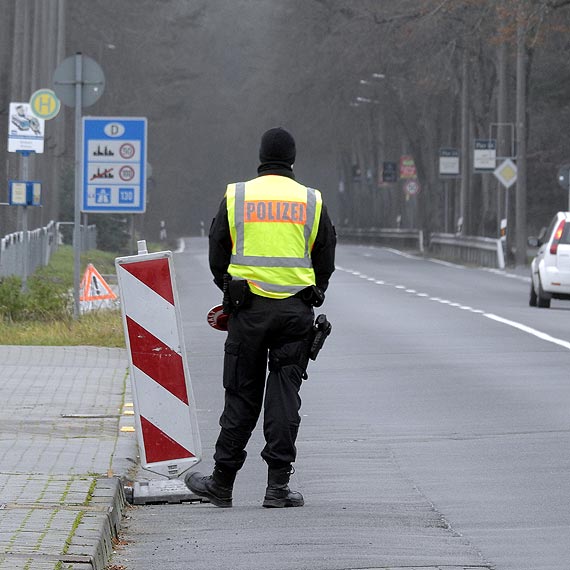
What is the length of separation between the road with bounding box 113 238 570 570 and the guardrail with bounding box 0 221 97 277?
9491 mm

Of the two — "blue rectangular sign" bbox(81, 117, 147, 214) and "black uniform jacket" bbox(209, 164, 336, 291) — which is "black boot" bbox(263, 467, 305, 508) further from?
"blue rectangular sign" bbox(81, 117, 147, 214)

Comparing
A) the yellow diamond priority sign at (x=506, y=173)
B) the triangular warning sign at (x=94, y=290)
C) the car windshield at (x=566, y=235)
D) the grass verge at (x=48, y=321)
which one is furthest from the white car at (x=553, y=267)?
the yellow diamond priority sign at (x=506, y=173)

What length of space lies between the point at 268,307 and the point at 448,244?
5495 cm

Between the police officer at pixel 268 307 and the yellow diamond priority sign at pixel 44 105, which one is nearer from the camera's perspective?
the police officer at pixel 268 307

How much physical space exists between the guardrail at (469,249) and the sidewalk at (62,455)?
35.0m

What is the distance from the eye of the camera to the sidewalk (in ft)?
24.0

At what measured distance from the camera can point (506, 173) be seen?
5216 centimetres

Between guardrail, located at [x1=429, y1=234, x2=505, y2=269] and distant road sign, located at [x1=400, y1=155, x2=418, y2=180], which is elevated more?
distant road sign, located at [x1=400, y1=155, x2=418, y2=180]

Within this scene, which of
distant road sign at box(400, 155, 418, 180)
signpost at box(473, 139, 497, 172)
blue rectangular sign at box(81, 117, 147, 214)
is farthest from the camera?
distant road sign at box(400, 155, 418, 180)

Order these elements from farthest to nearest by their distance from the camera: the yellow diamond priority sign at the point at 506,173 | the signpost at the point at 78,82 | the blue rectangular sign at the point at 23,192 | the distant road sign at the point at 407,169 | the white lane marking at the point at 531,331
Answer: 1. the distant road sign at the point at 407,169
2. the yellow diamond priority sign at the point at 506,173
3. the blue rectangular sign at the point at 23,192
4. the signpost at the point at 78,82
5. the white lane marking at the point at 531,331

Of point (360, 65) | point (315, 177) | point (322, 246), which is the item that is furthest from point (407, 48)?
point (315, 177)

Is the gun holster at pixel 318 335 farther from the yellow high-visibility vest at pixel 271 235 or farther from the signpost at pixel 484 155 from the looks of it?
the signpost at pixel 484 155

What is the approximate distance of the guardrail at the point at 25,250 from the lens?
103 feet

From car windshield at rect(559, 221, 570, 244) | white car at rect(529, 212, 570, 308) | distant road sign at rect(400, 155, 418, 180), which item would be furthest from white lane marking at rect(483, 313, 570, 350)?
distant road sign at rect(400, 155, 418, 180)
